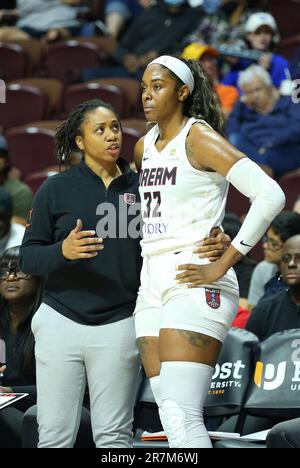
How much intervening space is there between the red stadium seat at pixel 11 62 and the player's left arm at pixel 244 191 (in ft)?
18.1

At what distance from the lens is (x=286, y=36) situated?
873cm

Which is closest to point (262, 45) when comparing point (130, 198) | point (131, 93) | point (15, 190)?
point (131, 93)

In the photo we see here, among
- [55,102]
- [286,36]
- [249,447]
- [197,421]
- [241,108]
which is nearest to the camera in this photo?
[197,421]

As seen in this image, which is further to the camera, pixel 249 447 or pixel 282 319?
pixel 282 319

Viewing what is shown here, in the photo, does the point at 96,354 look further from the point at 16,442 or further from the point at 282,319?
the point at 282,319

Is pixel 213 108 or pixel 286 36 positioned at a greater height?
pixel 286 36

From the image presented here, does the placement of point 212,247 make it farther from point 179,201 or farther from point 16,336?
point 16,336

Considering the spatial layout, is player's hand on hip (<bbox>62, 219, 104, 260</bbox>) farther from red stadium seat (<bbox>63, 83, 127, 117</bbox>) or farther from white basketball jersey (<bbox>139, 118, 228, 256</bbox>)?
red stadium seat (<bbox>63, 83, 127, 117</bbox>)

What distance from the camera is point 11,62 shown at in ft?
28.1

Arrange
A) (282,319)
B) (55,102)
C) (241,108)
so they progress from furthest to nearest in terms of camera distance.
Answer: (55,102) → (241,108) → (282,319)

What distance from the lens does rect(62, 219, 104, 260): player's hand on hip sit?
3.25 metres

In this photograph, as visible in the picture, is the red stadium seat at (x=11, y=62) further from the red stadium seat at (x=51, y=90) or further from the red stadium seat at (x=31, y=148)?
the red stadium seat at (x=31, y=148)
